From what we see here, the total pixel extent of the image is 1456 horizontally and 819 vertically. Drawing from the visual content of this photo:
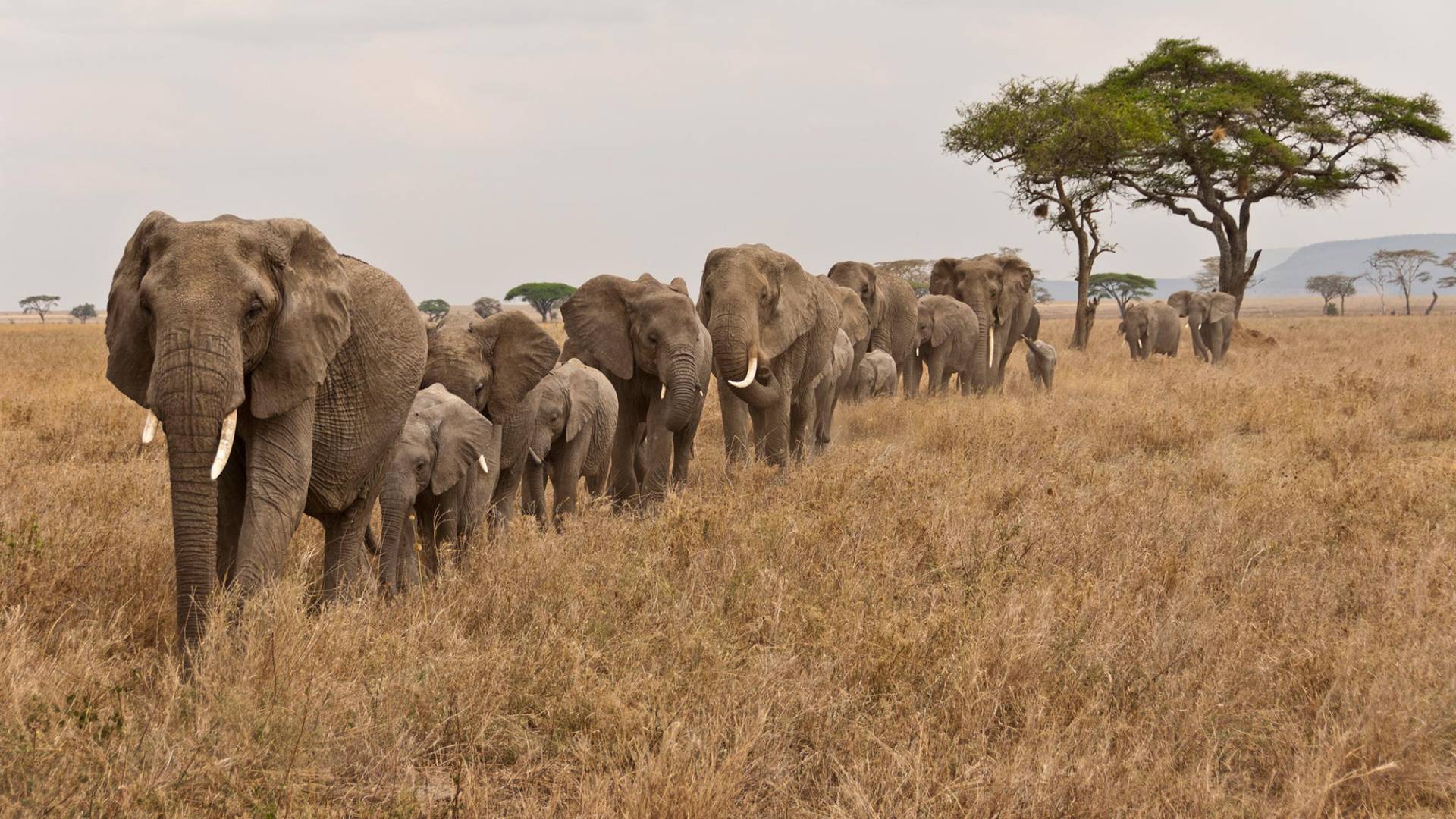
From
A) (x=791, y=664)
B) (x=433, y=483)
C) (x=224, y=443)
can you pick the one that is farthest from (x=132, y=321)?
(x=791, y=664)

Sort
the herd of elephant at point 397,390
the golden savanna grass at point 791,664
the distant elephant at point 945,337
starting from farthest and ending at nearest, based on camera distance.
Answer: the distant elephant at point 945,337 < the herd of elephant at point 397,390 < the golden savanna grass at point 791,664

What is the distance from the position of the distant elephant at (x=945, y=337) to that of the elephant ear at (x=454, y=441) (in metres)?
12.0

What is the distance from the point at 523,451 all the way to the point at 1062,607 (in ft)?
12.2

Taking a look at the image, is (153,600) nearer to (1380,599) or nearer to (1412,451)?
(1380,599)

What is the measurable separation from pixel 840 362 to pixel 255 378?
27.9 ft

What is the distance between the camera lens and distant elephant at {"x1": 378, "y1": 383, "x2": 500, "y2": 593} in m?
6.04

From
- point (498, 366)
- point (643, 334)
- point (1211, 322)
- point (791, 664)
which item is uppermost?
point (643, 334)

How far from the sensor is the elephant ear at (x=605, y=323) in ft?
29.7

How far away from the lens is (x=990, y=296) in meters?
19.3

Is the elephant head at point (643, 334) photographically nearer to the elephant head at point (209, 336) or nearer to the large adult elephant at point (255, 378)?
the large adult elephant at point (255, 378)

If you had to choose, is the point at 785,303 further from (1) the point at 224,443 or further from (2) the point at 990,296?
(2) the point at 990,296

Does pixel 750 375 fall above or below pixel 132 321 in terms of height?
below

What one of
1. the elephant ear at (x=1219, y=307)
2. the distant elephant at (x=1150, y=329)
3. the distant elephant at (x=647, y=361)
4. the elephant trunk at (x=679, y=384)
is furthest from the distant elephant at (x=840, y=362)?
the elephant ear at (x=1219, y=307)

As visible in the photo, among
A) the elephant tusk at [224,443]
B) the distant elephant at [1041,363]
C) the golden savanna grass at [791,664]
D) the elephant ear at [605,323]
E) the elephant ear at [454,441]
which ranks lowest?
the golden savanna grass at [791,664]
